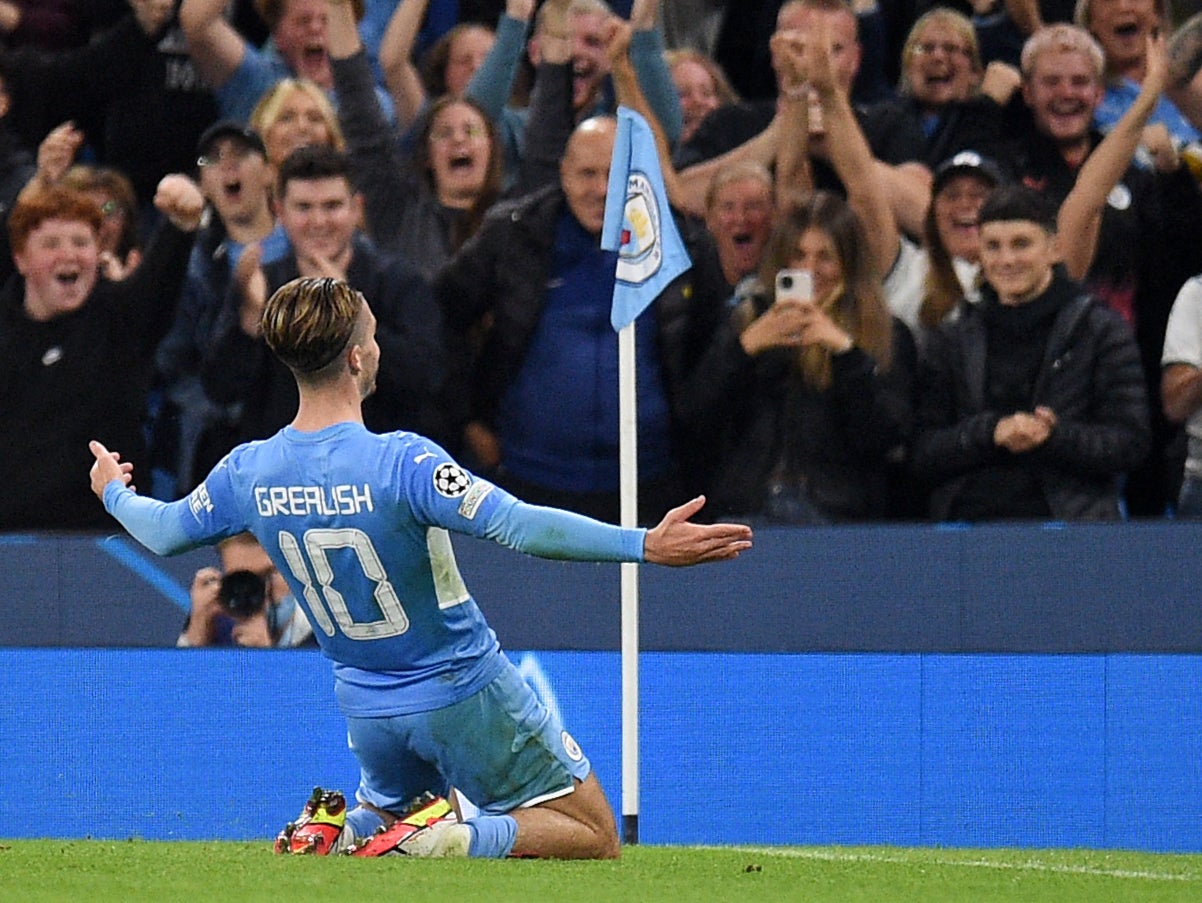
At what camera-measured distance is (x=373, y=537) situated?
5.05 metres

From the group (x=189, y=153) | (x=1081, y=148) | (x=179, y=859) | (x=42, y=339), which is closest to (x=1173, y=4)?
(x=1081, y=148)

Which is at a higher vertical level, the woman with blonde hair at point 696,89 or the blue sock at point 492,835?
the woman with blonde hair at point 696,89

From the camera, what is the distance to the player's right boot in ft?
17.5

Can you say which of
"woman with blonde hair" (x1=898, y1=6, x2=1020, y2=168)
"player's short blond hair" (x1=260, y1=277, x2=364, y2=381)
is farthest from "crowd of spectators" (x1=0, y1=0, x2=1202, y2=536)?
"player's short blond hair" (x1=260, y1=277, x2=364, y2=381)

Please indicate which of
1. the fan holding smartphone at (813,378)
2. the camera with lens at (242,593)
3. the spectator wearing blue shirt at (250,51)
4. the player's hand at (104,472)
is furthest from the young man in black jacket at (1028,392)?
the player's hand at (104,472)

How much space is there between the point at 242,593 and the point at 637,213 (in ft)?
9.23

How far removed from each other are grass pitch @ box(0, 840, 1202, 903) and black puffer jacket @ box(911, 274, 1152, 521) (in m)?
2.88

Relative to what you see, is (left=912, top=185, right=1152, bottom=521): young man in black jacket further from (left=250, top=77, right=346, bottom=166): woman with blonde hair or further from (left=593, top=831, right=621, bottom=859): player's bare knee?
(left=593, top=831, right=621, bottom=859): player's bare knee

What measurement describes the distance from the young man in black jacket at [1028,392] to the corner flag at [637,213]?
1418 millimetres

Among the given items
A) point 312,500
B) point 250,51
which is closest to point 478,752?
point 312,500

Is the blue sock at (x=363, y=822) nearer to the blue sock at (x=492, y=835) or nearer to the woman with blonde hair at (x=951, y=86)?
the blue sock at (x=492, y=835)

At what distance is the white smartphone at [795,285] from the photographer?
913cm

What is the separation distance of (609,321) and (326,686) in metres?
2.11

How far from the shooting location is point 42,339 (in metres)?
9.82
